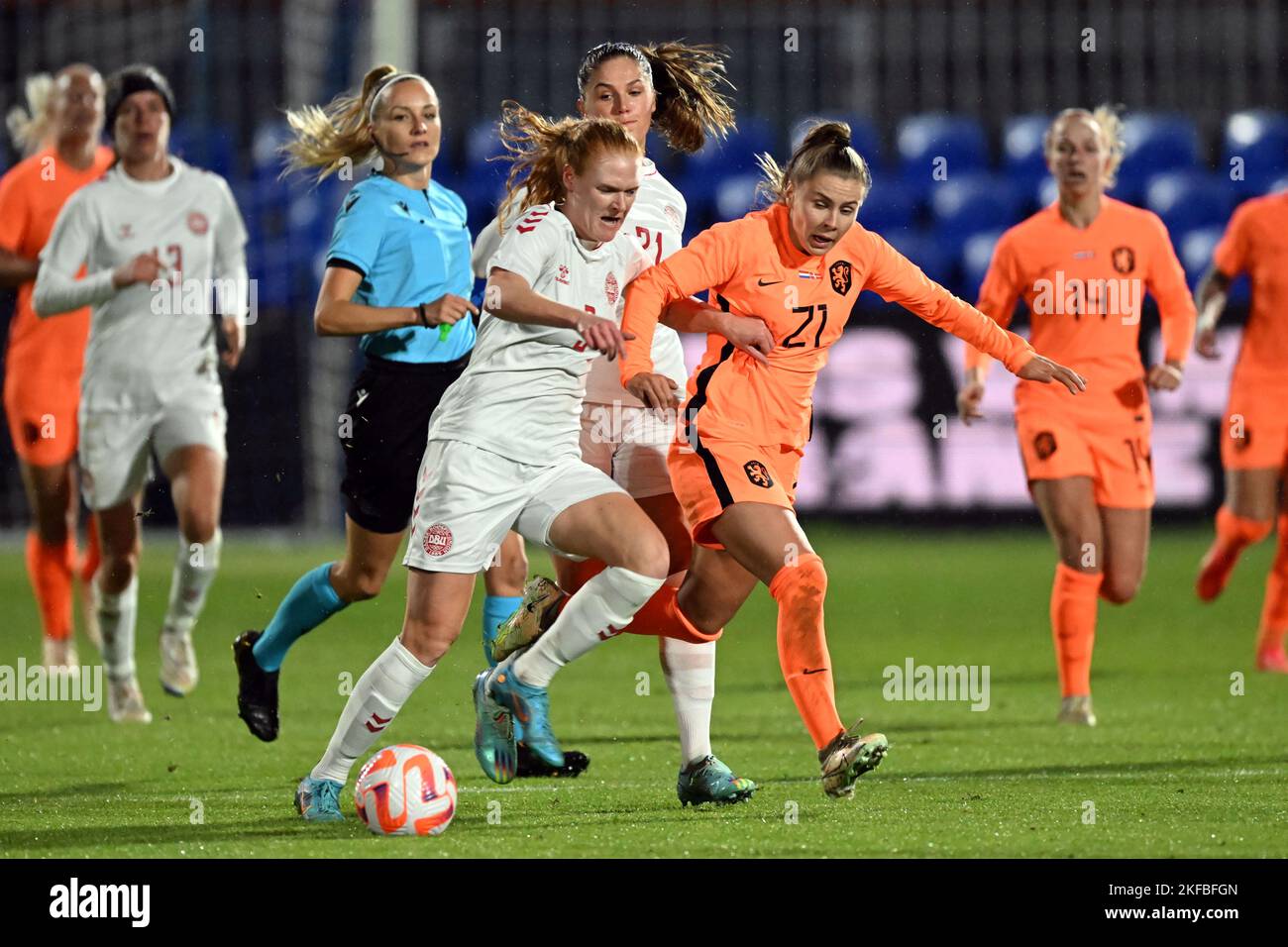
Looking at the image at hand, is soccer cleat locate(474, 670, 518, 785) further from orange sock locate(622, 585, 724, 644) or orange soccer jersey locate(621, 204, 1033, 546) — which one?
orange soccer jersey locate(621, 204, 1033, 546)

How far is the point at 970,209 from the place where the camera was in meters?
15.1

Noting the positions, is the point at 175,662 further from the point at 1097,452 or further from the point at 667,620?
A: the point at 1097,452

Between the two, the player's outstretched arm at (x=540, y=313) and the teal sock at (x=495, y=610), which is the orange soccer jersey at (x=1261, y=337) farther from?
the player's outstretched arm at (x=540, y=313)

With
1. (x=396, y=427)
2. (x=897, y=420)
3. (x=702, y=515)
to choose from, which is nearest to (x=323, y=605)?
(x=396, y=427)

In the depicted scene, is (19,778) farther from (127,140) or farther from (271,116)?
(271,116)

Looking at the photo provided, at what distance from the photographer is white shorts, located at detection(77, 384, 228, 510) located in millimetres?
7562

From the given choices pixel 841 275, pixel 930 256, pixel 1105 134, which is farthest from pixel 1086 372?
pixel 930 256

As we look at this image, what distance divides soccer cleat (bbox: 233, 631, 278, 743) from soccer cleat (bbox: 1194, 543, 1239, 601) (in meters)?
4.80

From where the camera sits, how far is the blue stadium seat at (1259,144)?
1438 centimetres

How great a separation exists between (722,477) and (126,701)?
10.6 feet

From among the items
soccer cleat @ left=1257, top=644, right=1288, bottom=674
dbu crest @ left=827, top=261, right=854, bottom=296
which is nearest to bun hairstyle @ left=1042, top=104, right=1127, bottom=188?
dbu crest @ left=827, top=261, right=854, bottom=296

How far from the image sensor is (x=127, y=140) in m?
7.70

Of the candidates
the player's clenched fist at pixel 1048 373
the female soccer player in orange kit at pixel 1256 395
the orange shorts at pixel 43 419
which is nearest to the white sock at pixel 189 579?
the orange shorts at pixel 43 419
